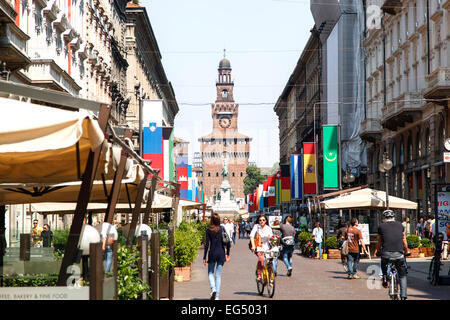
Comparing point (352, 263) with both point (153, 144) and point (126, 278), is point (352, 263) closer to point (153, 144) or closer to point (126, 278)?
point (126, 278)

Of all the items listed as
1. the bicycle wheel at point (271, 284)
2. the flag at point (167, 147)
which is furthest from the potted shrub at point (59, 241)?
the flag at point (167, 147)

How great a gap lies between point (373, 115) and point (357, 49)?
753 cm

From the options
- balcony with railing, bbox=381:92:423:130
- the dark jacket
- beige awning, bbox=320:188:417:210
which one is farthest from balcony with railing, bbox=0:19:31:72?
balcony with railing, bbox=381:92:423:130

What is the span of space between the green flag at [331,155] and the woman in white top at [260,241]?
21875 mm

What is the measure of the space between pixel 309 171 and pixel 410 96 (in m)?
7.51

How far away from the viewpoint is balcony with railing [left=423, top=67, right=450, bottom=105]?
113 ft

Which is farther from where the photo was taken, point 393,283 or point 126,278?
point 393,283

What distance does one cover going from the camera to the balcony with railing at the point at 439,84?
113 ft

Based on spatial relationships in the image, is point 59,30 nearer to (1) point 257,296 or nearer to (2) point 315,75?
(1) point 257,296

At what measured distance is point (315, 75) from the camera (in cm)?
8694

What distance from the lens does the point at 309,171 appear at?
46.5 m

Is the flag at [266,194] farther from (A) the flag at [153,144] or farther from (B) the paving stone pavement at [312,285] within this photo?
(B) the paving stone pavement at [312,285]

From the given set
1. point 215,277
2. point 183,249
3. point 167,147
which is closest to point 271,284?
point 215,277
